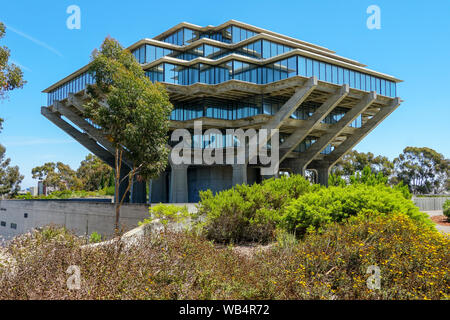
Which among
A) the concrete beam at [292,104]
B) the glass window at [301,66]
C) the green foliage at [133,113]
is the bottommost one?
the green foliage at [133,113]

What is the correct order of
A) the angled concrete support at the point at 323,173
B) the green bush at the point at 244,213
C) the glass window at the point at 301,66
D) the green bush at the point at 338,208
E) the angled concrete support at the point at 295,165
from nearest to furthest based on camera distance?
the green bush at the point at 338,208, the green bush at the point at 244,213, the glass window at the point at 301,66, the angled concrete support at the point at 295,165, the angled concrete support at the point at 323,173

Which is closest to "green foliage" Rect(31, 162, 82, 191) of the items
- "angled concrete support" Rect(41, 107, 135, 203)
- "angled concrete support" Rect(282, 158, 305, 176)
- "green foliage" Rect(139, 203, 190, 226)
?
"angled concrete support" Rect(41, 107, 135, 203)

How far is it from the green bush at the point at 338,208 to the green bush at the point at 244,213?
0.75 metres

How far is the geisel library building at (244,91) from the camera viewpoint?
35125mm

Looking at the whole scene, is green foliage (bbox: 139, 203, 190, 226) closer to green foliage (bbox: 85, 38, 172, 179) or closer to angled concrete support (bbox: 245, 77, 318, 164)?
green foliage (bbox: 85, 38, 172, 179)

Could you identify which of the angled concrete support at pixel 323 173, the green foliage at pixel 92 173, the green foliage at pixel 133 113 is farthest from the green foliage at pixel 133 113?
the green foliage at pixel 92 173

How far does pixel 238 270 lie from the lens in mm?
6934

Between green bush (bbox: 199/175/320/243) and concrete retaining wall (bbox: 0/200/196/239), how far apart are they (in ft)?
18.3

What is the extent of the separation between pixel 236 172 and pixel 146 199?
1577cm

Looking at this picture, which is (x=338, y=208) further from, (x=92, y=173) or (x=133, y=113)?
(x=92, y=173)

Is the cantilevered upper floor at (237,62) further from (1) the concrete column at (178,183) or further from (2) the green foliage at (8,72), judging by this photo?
(2) the green foliage at (8,72)

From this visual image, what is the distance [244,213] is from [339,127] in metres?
31.2

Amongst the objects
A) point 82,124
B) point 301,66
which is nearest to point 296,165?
point 301,66

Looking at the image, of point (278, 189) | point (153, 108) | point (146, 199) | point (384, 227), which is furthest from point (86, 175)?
point (384, 227)
